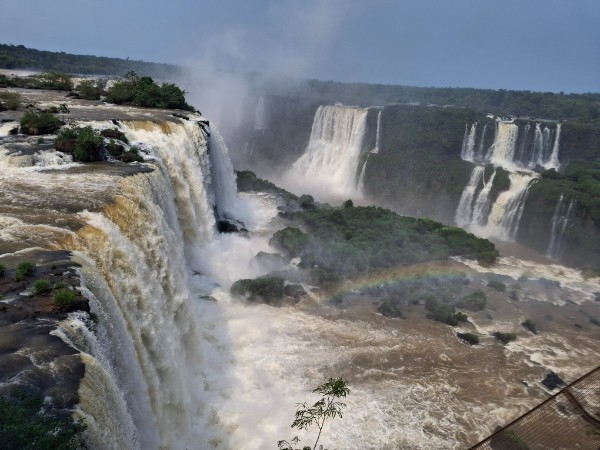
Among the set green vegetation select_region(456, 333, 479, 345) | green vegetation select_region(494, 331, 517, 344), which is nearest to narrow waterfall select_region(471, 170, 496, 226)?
green vegetation select_region(494, 331, 517, 344)

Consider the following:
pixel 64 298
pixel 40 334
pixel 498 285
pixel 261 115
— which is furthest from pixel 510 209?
pixel 261 115

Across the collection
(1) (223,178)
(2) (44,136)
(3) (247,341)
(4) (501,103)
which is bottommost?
(3) (247,341)

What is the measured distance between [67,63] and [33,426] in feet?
291

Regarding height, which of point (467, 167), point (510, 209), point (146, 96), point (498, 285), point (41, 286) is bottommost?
point (498, 285)

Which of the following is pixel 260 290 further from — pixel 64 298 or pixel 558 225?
pixel 558 225

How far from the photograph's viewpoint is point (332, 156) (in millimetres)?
43562

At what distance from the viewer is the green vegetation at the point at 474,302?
62.8 ft

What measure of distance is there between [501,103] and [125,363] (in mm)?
70566

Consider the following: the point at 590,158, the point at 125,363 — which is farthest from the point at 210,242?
the point at 590,158

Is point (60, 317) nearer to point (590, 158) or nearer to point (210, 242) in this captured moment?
point (210, 242)

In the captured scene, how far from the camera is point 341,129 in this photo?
4316cm

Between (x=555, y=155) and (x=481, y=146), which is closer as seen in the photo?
(x=555, y=155)

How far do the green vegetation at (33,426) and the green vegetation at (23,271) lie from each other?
2.91m

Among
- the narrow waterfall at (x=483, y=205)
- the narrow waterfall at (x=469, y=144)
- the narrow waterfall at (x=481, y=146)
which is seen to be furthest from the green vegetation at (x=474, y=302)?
the narrow waterfall at (x=481, y=146)
